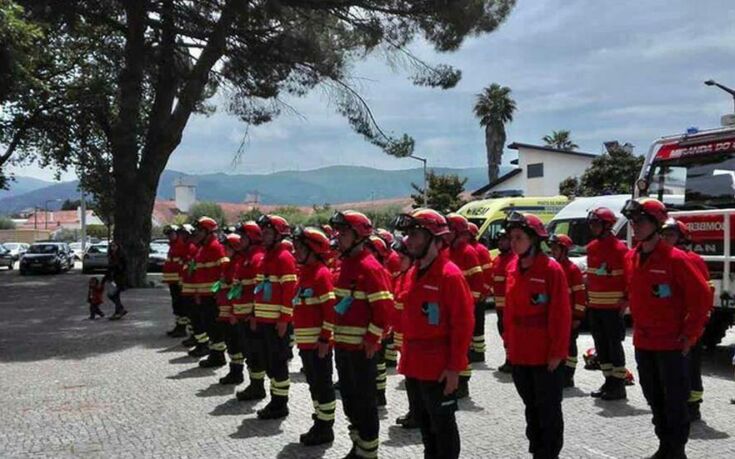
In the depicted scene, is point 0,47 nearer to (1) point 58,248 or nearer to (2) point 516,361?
(2) point 516,361

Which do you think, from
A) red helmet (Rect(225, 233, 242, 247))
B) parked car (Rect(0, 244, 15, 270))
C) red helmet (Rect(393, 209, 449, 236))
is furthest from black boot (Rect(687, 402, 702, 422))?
parked car (Rect(0, 244, 15, 270))

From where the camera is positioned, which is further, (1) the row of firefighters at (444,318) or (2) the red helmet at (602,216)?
(2) the red helmet at (602,216)

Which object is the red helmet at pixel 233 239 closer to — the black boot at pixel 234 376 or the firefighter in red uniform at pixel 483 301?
the black boot at pixel 234 376

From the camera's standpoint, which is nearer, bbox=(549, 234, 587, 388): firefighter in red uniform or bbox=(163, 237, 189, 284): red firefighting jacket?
bbox=(549, 234, 587, 388): firefighter in red uniform

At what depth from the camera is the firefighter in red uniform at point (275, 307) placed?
6848 millimetres

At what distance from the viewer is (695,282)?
5.30m

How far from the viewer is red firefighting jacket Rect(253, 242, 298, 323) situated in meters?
6.82

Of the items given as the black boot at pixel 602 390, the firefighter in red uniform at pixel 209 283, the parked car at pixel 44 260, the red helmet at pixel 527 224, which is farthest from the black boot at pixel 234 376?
the parked car at pixel 44 260

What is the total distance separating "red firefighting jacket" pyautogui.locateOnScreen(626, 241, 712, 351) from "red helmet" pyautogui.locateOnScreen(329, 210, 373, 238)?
2124mm

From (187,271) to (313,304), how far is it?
4774 mm

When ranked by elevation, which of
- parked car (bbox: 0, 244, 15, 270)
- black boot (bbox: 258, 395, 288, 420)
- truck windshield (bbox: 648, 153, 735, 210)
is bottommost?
parked car (bbox: 0, 244, 15, 270)

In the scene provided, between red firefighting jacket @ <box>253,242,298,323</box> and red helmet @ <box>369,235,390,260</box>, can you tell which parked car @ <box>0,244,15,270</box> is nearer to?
red helmet @ <box>369,235,390,260</box>

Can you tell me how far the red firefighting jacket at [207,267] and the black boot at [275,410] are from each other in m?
2.68

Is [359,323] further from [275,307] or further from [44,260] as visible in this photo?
[44,260]
